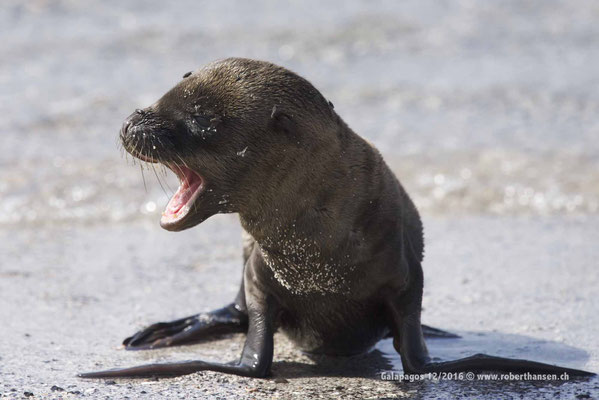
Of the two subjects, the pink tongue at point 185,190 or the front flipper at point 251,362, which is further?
the front flipper at point 251,362

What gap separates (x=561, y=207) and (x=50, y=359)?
467 cm

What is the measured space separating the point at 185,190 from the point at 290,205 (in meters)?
0.46

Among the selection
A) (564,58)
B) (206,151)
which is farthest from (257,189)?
(564,58)

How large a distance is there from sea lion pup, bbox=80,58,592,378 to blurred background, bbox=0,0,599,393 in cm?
68

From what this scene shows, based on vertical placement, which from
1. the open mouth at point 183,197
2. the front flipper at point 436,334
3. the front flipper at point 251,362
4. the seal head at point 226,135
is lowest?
the front flipper at point 251,362

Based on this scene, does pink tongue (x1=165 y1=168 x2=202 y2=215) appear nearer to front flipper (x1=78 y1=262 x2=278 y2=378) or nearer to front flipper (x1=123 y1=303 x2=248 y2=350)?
front flipper (x1=78 y1=262 x2=278 y2=378)

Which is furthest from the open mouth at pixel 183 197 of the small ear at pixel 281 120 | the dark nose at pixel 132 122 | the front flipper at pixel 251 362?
the front flipper at pixel 251 362

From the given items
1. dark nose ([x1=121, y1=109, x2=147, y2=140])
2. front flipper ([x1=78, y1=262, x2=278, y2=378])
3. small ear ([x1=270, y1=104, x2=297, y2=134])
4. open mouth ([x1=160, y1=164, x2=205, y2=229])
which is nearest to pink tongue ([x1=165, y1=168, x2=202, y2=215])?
open mouth ([x1=160, y1=164, x2=205, y2=229])

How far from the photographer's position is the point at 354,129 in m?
10.5

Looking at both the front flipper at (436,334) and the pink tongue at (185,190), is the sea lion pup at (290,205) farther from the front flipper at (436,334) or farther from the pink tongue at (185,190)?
the front flipper at (436,334)

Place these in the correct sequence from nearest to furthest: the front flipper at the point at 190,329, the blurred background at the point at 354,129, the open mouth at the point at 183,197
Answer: the open mouth at the point at 183,197
the front flipper at the point at 190,329
the blurred background at the point at 354,129

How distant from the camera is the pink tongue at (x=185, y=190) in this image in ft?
14.0

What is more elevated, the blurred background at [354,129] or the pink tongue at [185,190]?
the blurred background at [354,129]

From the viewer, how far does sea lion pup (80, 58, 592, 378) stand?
4230mm
